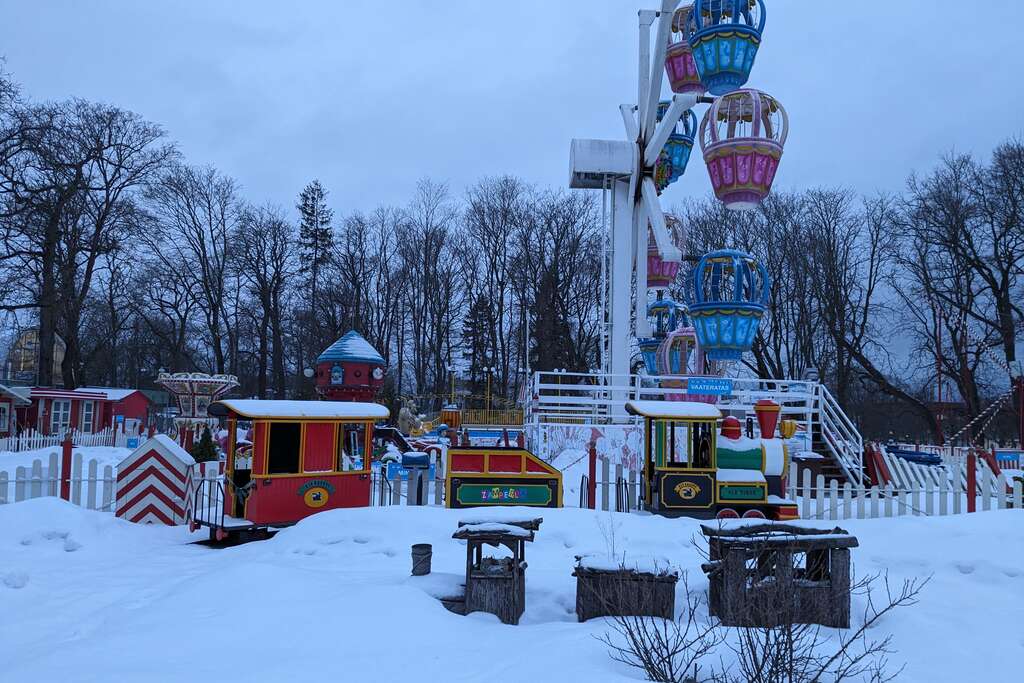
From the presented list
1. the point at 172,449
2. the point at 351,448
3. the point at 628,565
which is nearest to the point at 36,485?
the point at 172,449

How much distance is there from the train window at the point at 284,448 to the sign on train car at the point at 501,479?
8.27ft

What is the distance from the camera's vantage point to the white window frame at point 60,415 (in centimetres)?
3291

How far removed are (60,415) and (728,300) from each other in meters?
29.1

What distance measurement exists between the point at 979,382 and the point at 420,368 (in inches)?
1249

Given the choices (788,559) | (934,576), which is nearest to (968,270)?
(934,576)

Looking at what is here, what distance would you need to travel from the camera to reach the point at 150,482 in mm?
12414

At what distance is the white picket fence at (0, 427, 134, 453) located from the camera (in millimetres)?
24750

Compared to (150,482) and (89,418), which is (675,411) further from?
(89,418)

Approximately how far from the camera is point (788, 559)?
6250mm

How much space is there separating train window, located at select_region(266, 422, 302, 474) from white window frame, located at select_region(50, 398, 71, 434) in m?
26.0

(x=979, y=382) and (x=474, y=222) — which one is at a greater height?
(x=474, y=222)

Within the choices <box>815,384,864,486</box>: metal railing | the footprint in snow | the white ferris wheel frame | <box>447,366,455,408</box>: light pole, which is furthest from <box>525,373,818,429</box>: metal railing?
<box>447,366,455,408</box>: light pole

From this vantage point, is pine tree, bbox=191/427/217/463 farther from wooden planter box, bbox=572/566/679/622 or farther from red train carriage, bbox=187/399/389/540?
wooden planter box, bbox=572/566/679/622

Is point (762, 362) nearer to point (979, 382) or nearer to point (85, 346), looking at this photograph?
point (979, 382)
